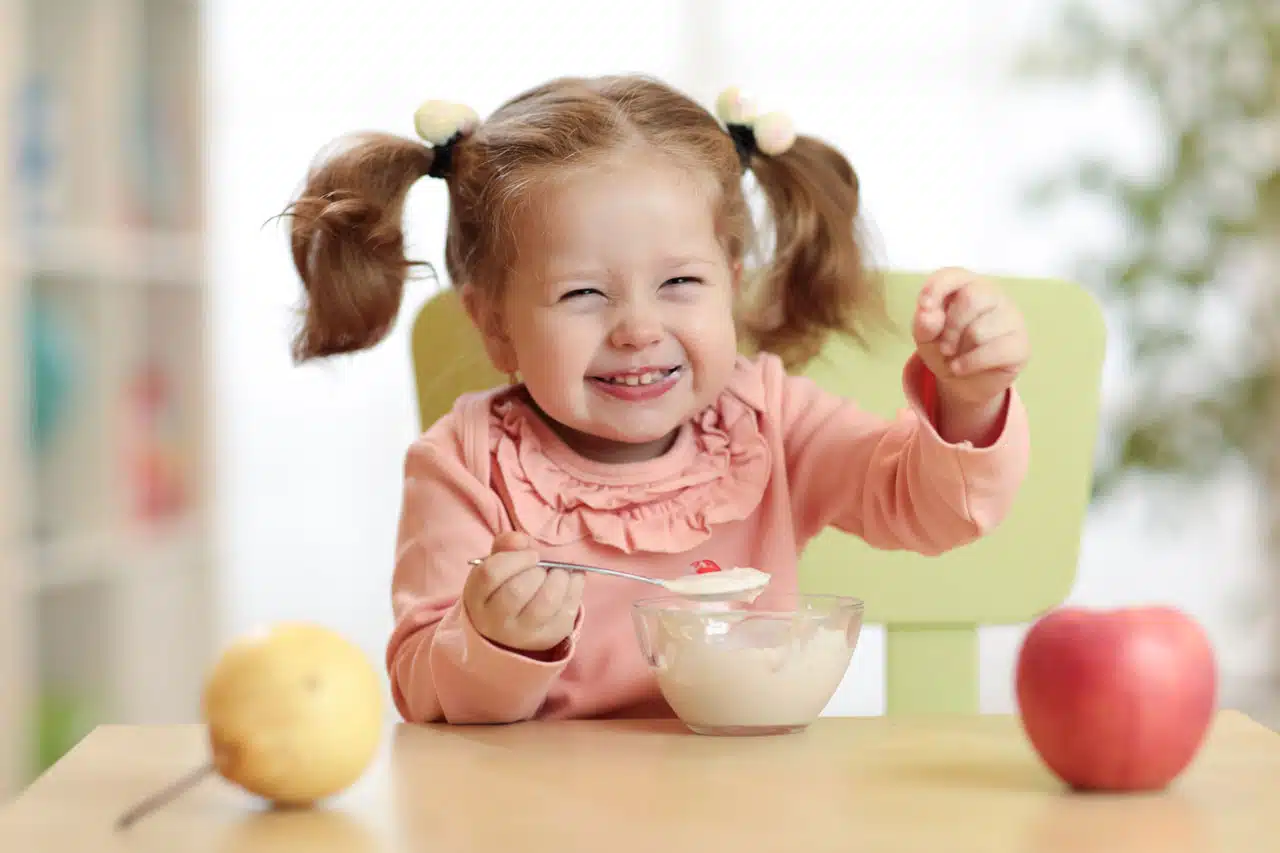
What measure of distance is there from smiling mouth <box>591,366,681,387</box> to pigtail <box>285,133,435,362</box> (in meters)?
0.24

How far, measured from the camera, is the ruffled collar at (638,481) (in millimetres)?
1185

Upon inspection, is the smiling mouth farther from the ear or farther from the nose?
the ear

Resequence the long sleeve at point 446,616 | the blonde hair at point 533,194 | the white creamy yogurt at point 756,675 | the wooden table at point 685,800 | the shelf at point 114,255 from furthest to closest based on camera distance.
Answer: the shelf at point 114,255 → the blonde hair at point 533,194 → the long sleeve at point 446,616 → the white creamy yogurt at point 756,675 → the wooden table at point 685,800

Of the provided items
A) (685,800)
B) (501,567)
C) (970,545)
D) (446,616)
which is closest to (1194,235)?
(970,545)

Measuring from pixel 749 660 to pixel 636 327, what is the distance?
34cm

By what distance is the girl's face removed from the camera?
3.76ft

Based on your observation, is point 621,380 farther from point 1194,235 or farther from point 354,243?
point 1194,235

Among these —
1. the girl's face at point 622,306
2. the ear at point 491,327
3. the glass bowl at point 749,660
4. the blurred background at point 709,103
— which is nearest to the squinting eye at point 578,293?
the girl's face at point 622,306

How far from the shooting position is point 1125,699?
0.71 m

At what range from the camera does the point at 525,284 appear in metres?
1.19

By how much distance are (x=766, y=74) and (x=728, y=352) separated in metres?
2.66

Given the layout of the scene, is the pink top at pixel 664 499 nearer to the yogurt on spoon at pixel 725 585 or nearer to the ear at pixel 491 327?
the ear at pixel 491 327

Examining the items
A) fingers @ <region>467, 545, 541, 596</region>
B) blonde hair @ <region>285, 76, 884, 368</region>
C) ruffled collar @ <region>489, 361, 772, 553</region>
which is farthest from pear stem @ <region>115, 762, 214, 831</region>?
blonde hair @ <region>285, 76, 884, 368</region>

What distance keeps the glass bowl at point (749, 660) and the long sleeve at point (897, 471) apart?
0.20 m
